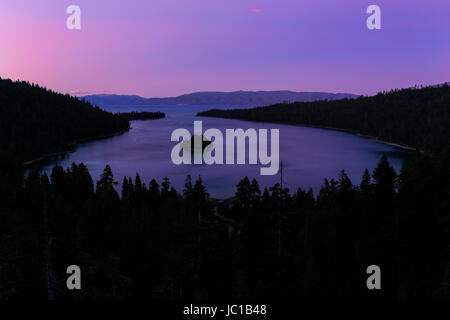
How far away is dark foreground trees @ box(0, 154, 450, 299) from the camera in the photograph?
14.2 metres

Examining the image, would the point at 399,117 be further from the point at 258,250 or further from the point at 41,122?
the point at 258,250

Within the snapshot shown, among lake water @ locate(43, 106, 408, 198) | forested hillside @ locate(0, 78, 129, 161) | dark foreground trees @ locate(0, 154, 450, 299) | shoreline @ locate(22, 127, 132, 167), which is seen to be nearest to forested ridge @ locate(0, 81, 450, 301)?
dark foreground trees @ locate(0, 154, 450, 299)

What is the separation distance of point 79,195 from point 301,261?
28228 mm

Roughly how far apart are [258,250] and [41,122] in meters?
115

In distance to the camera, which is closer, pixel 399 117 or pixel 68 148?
pixel 68 148

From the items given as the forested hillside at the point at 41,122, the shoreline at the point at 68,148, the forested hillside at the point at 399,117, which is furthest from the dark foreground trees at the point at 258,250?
the forested hillside at the point at 399,117

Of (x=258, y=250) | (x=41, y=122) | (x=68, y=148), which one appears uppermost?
(x=41, y=122)

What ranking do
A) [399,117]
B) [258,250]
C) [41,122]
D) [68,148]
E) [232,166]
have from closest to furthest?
Answer: [258,250] < [232,166] < [68,148] < [41,122] < [399,117]

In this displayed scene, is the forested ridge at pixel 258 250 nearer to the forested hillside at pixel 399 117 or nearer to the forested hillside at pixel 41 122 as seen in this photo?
the forested hillside at pixel 41 122

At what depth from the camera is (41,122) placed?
11338 cm

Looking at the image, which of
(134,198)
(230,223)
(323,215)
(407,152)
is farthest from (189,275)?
(407,152)

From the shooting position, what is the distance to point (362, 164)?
260 ft

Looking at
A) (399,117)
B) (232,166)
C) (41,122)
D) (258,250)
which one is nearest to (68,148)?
(41,122)
